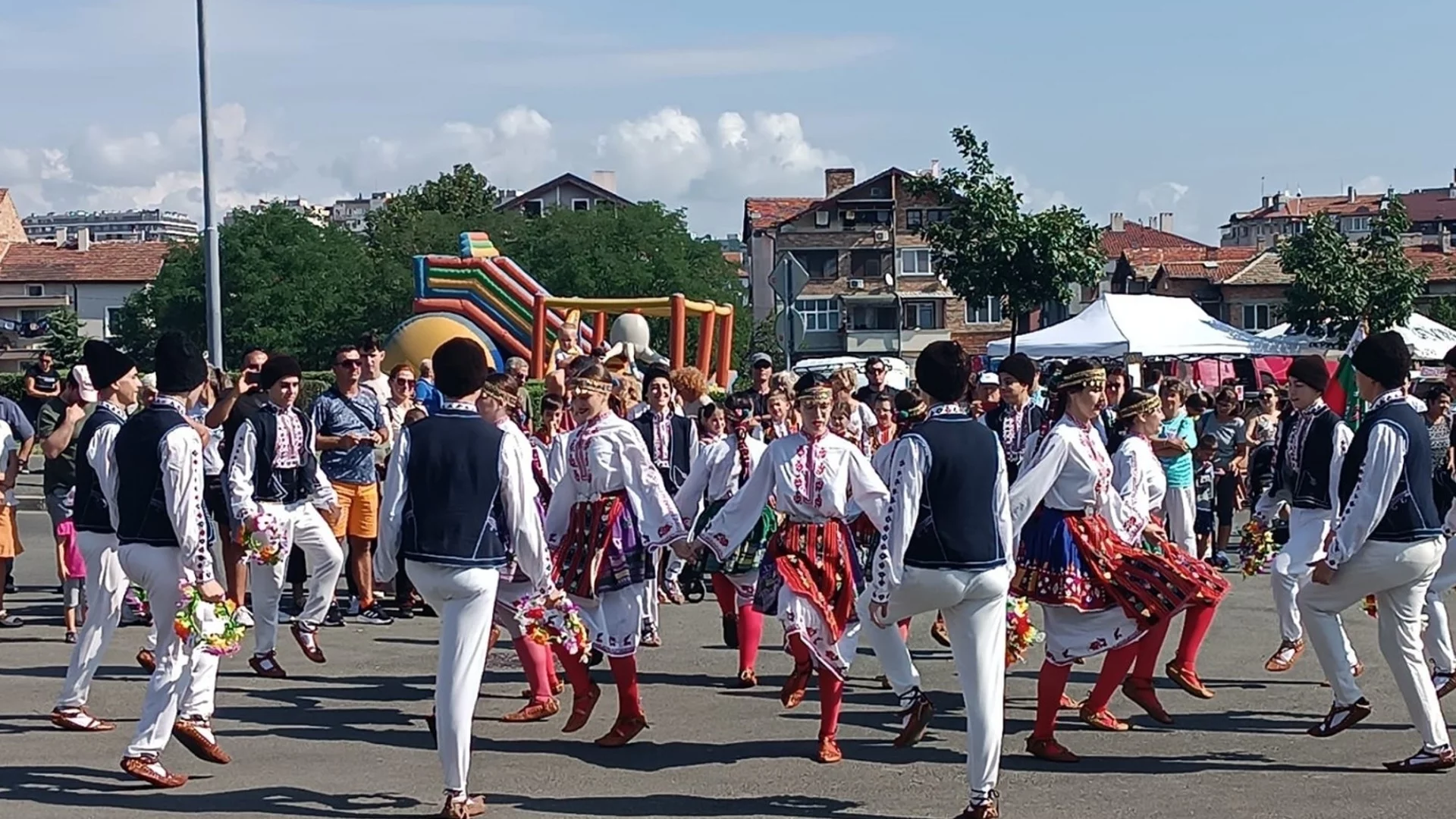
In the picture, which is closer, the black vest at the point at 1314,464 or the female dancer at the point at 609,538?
the female dancer at the point at 609,538

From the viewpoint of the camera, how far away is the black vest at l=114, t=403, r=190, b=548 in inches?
289

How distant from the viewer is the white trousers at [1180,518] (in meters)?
11.0

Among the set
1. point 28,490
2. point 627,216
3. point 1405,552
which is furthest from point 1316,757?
point 627,216

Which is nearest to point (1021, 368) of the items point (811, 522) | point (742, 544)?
point (742, 544)

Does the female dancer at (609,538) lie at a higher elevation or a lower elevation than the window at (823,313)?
lower

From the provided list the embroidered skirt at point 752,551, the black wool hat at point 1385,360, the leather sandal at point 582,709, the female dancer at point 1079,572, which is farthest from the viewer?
the embroidered skirt at point 752,551

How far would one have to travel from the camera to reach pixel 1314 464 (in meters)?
8.97

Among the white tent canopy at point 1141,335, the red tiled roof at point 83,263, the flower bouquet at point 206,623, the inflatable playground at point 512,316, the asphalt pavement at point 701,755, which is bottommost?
the asphalt pavement at point 701,755

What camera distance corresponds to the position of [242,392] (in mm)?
10672

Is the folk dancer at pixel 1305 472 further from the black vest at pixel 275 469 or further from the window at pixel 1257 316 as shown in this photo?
the window at pixel 1257 316

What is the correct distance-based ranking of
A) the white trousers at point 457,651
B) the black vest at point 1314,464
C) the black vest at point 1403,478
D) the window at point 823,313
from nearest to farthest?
the white trousers at point 457,651
the black vest at point 1403,478
the black vest at point 1314,464
the window at point 823,313

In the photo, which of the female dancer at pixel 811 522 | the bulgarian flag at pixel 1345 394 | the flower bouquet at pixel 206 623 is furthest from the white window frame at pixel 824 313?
the flower bouquet at pixel 206 623

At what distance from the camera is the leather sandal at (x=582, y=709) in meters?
8.40

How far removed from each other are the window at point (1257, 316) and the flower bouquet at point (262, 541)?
73396 millimetres
